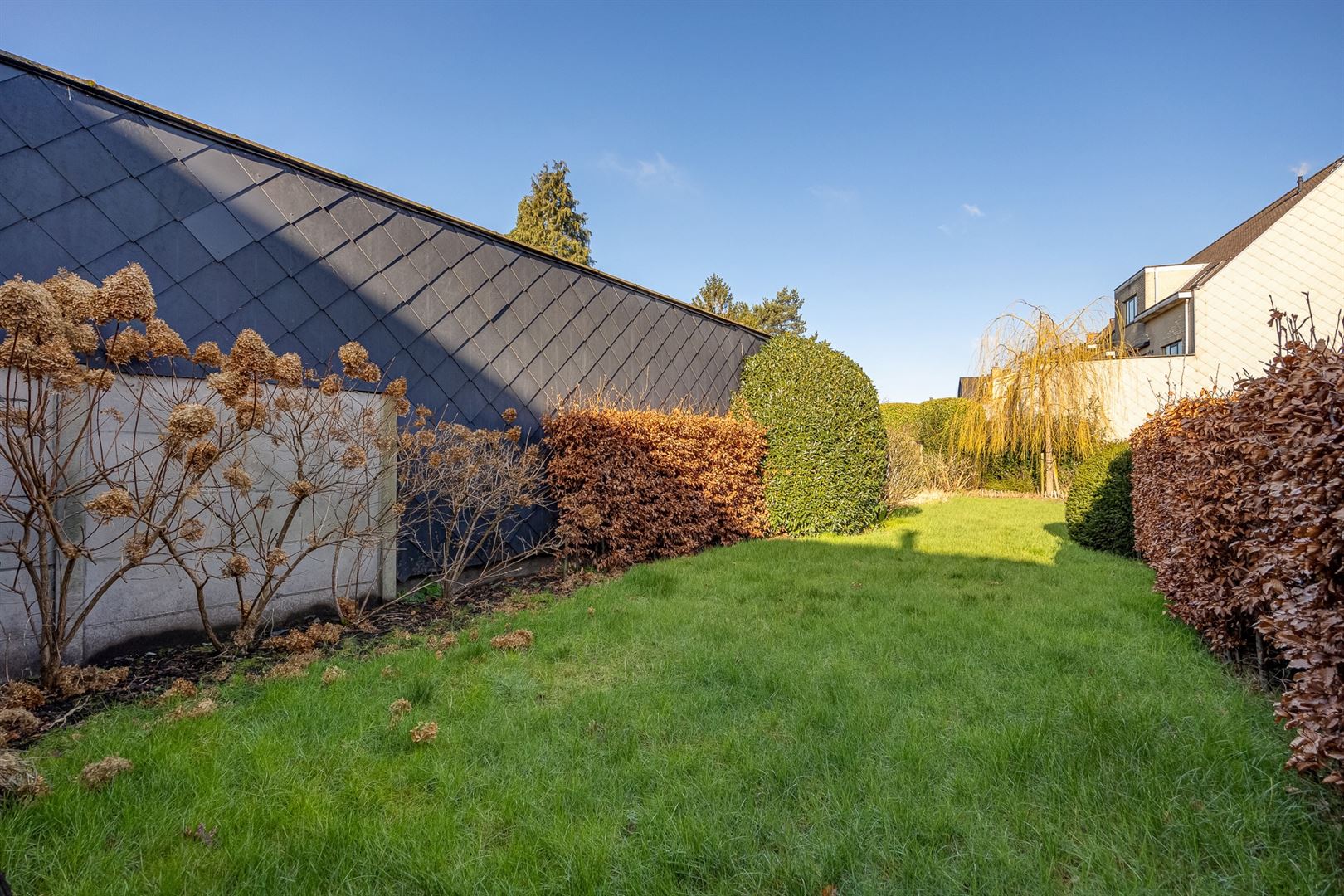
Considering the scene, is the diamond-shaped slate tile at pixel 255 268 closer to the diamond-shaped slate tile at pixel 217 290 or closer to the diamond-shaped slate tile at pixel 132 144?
the diamond-shaped slate tile at pixel 217 290

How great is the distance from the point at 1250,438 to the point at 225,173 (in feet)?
18.3

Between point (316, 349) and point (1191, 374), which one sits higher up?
point (1191, 374)

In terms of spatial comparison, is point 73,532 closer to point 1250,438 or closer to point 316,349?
point 316,349

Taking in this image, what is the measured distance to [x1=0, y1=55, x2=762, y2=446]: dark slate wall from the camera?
289 cm

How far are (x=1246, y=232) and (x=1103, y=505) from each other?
18.0 metres

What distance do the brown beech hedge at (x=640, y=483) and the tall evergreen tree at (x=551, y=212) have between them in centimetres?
1838

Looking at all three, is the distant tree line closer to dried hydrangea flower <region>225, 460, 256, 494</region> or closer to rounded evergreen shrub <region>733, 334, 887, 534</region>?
rounded evergreen shrub <region>733, 334, 887, 534</region>

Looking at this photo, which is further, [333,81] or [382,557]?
[333,81]

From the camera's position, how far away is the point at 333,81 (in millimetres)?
5105

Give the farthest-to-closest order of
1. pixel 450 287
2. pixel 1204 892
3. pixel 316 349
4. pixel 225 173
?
pixel 450 287 → pixel 316 349 → pixel 225 173 → pixel 1204 892

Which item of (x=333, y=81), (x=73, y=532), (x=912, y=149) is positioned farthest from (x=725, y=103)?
(x=73, y=532)

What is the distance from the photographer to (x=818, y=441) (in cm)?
725

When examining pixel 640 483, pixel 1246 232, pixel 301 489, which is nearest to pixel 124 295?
pixel 301 489

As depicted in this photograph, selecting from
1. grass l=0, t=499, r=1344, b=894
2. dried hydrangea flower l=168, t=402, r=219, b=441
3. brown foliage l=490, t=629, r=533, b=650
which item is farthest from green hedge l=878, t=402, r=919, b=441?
dried hydrangea flower l=168, t=402, r=219, b=441
